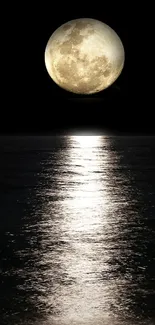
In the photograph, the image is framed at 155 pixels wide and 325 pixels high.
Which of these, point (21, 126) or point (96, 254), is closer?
point (96, 254)

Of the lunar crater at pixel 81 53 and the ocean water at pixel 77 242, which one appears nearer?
the ocean water at pixel 77 242

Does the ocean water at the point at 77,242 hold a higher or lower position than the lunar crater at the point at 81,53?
lower

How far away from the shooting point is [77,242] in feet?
31.7

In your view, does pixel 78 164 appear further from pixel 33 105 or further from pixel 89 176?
pixel 33 105

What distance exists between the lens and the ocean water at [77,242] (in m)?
7.01

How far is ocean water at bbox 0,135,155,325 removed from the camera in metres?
7.01

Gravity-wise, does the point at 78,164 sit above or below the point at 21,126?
below

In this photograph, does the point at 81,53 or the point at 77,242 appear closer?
the point at 77,242

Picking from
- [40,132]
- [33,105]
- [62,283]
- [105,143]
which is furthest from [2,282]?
Result: [33,105]

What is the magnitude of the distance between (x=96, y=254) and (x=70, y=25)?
1673 inches

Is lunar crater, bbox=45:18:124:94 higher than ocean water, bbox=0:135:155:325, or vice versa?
lunar crater, bbox=45:18:124:94

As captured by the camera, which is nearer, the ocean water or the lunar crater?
the ocean water

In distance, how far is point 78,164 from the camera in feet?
60.5

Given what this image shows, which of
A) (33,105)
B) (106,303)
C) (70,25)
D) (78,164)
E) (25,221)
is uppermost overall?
(70,25)
